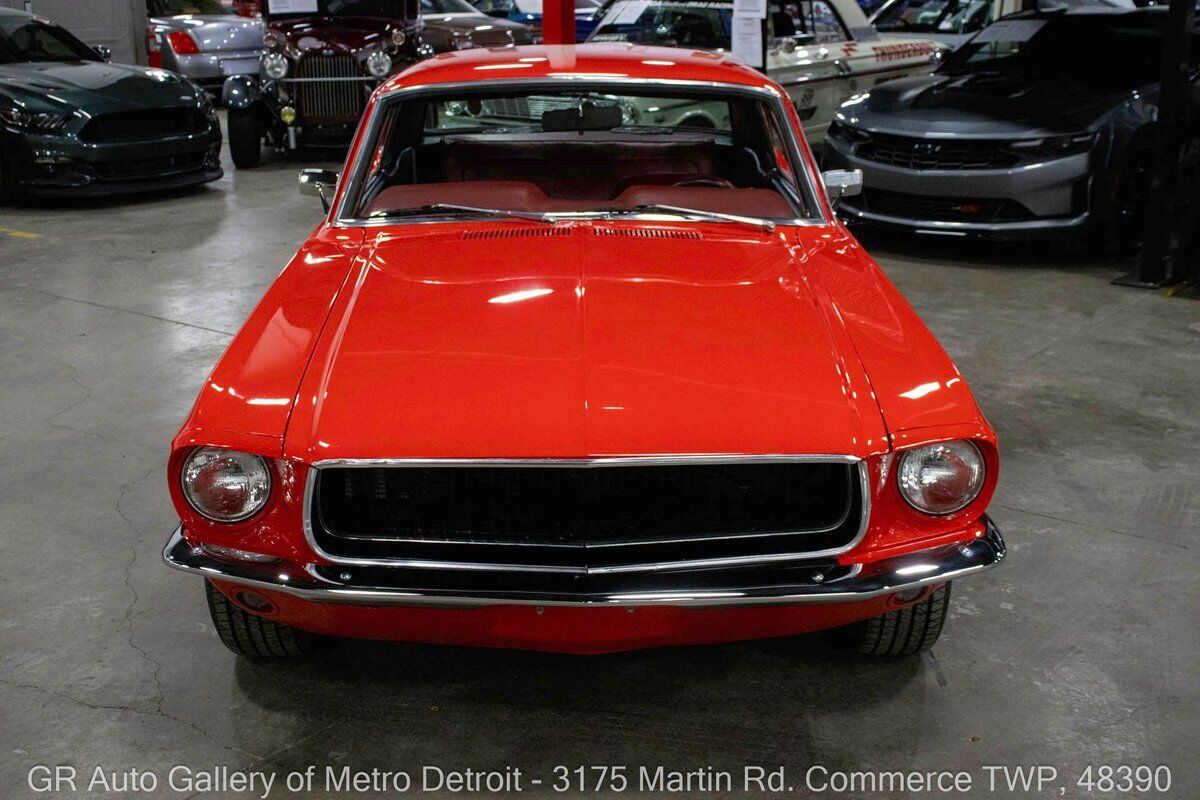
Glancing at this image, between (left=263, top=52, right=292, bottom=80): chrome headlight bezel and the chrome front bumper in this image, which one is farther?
(left=263, top=52, right=292, bottom=80): chrome headlight bezel

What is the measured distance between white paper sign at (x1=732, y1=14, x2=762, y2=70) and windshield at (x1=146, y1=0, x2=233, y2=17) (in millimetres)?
11677

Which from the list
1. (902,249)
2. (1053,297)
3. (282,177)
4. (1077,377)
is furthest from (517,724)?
(282,177)

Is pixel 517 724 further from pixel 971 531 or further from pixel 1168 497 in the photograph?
pixel 1168 497

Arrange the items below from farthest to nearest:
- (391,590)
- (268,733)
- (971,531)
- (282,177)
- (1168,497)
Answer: (282,177), (1168,497), (268,733), (971,531), (391,590)

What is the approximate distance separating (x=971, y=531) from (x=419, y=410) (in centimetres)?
108

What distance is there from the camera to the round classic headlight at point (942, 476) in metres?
2.12

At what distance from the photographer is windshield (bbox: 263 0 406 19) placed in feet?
31.0

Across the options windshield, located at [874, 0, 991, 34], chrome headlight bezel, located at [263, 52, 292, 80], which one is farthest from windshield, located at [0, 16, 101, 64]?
windshield, located at [874, 0, 991, 34]

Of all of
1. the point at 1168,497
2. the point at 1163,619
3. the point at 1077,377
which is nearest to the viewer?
the point at 1163,619

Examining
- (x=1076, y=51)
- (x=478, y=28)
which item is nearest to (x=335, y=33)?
(x=478, y=28)

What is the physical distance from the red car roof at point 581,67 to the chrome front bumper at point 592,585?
1.70m

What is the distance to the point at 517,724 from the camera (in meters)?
2.41

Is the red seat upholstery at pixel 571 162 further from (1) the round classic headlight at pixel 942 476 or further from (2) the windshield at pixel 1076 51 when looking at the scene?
(2) the windshield at pixel 1076 51

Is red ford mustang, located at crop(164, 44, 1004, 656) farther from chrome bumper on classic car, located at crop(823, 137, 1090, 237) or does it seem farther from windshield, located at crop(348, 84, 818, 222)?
chrome bumper on classic car, located at crop(823, 137, 1090, 237)
